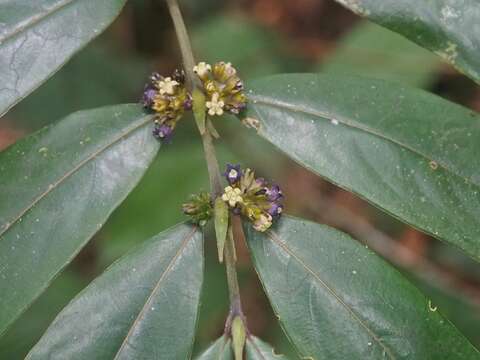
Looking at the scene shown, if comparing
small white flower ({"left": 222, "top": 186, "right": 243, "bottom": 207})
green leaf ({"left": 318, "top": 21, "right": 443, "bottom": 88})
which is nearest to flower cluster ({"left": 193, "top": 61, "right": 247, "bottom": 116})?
small white flower ({"left": 222, "top": 186, "right": 243, "bottom": 207})

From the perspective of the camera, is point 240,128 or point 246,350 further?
point 240,128

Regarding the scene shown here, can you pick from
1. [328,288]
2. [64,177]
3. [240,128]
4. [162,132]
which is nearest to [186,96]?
[162,132]

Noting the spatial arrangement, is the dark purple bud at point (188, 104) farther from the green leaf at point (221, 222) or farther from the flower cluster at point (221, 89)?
the green leaf at point (221, 222)

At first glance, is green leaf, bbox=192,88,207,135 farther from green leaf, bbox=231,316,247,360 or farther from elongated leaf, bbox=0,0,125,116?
green leaf, bbox=231,316,247,360

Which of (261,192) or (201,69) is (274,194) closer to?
(261,192)

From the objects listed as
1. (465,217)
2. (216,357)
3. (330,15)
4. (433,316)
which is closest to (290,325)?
(216,357)

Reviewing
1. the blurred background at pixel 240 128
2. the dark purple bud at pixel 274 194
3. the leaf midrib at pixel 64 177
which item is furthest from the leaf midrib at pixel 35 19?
the blurred background at pixel 240 128
